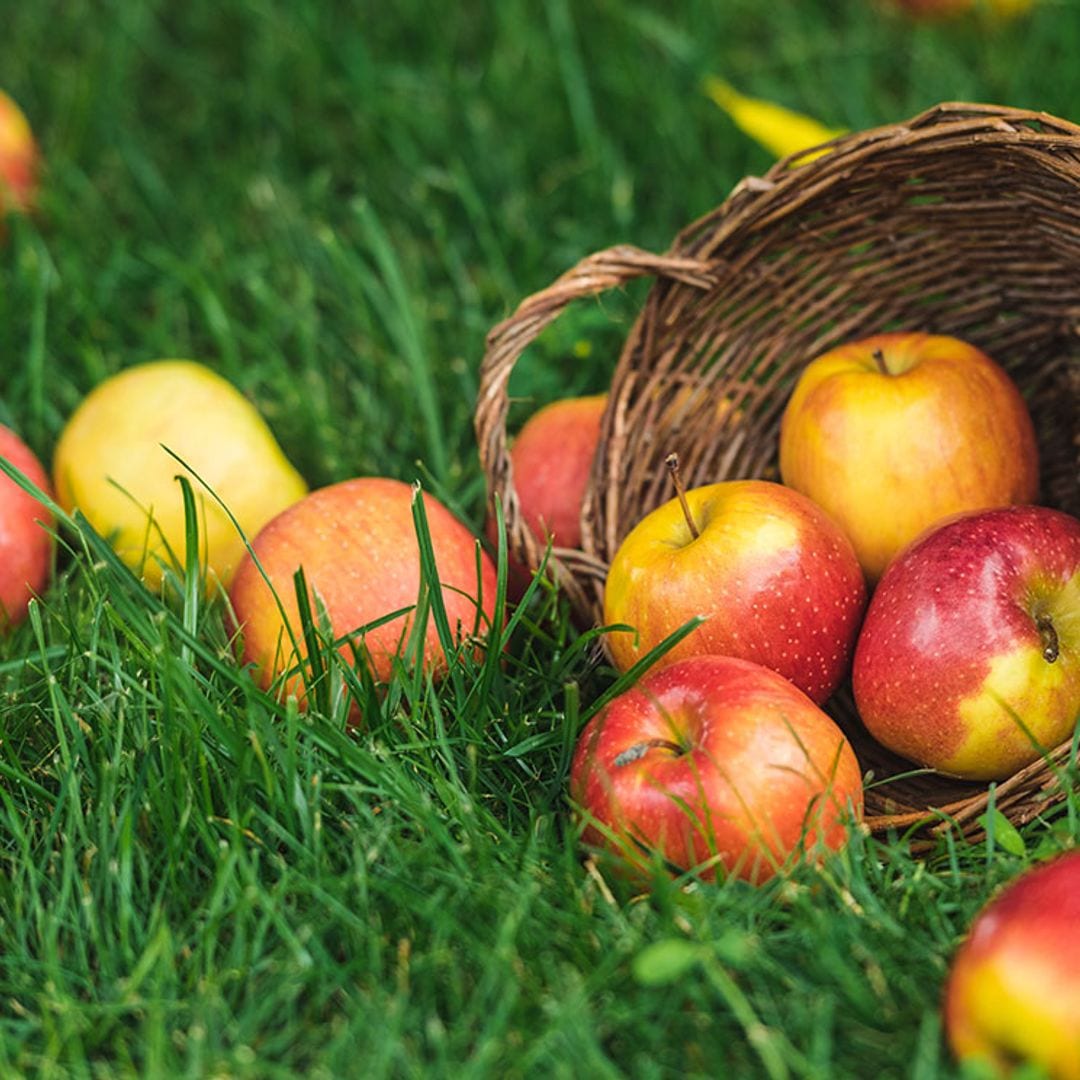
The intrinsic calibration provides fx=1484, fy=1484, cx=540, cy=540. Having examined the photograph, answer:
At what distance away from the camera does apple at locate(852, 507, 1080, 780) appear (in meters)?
1.79

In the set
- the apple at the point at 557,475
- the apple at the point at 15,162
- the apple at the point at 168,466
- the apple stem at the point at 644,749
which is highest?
the apple at the point at 15,162

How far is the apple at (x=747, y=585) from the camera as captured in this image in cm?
189

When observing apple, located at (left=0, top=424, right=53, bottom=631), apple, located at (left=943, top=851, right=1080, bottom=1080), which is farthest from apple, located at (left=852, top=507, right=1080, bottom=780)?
apple, located at (left=0, top=424, right=53, bottom=631)

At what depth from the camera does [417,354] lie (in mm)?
2660

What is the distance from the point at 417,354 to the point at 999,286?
3.32ft

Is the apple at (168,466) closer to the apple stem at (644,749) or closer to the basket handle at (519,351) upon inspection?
the basket handle at (519,351)

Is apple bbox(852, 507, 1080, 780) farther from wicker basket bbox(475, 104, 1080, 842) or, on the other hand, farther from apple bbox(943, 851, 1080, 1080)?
apple bbox(943, 851, 1080, 1080)

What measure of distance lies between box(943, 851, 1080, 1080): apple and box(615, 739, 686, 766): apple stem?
0.41 meters

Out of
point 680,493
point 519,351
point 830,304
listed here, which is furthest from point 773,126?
point 680,493

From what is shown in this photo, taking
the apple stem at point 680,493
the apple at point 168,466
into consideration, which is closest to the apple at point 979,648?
the apple stem at point 680,493

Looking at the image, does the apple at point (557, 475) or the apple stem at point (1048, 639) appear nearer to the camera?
the apple stem at point (1048, 639)

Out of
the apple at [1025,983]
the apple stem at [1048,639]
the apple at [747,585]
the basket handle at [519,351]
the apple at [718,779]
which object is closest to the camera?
the apple at [1025,983]

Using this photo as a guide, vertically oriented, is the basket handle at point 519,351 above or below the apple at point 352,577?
above

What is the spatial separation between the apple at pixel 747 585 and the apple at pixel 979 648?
7 cm
